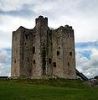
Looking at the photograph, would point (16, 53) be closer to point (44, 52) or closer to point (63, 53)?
point (44, 52)

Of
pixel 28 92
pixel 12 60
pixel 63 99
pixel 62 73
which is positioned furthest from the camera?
pixel 12 60

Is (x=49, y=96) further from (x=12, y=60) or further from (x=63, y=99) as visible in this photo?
(x=12, y=60)

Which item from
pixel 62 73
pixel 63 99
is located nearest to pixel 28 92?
pixel 63 99

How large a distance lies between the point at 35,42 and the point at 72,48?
28.8ft

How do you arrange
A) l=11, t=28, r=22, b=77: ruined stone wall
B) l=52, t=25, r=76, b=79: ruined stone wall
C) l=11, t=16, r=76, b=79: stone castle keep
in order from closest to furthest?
1. l=52, t=25, r=76, b=79: ruined stone wall
2. l=11, t=16, r=76, b=79: stone castle keep
3. l=11, t=28, r=22, b=77: ruined stone wall

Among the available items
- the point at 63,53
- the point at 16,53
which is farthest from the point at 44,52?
the point at 16,53

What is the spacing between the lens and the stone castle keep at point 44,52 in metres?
73.0

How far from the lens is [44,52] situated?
73688mm

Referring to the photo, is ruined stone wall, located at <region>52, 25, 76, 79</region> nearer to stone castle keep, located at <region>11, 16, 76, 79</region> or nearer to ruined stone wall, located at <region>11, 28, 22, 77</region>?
stone castle keep, located at <region>11, 16, 76, 79</region>

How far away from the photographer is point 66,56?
73625 millimetres

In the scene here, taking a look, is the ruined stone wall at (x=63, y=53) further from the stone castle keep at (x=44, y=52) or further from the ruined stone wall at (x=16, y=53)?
the ruined stone wall at (x=16, y=53)

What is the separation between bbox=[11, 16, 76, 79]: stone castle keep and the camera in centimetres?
7300

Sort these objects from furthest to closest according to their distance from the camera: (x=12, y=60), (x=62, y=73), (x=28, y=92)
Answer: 1. (x=12, y=60)
2. (x=62, y=73)
3. (x=28, y=92)

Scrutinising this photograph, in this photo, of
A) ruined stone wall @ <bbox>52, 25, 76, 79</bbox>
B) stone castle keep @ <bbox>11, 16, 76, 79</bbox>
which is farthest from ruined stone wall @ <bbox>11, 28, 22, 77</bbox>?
ruined stone wall @ <bbox>52, 25, 76, 79</bbox>
